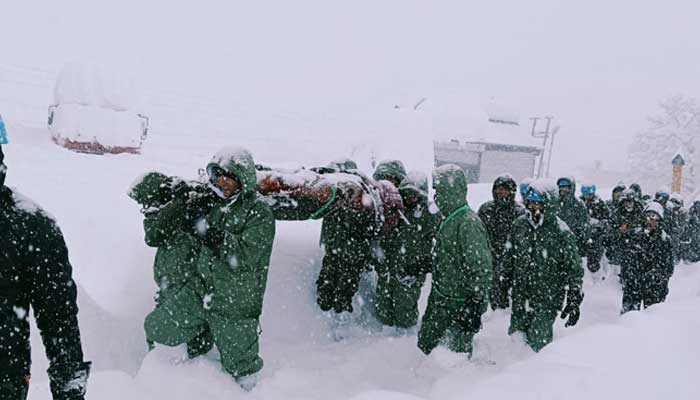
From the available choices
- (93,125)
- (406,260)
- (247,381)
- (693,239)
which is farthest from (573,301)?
(93,125)

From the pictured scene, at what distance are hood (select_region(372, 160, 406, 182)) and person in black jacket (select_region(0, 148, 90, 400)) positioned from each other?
391 cm

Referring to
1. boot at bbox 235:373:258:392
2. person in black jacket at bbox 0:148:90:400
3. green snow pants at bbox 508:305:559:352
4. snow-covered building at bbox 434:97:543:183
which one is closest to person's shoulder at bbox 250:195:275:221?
boot at bbox 235:373:258:392

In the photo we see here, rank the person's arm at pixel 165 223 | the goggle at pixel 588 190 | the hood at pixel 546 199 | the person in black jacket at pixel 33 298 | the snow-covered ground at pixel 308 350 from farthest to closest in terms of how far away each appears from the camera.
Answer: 1. the goggle at pixel 588 190
2. the hood at pixel 546 199
3. the person's arm at pixel 165 223
4. the snow-covered ground at pixel 308 350
5. the person in black jacket at pixel 33 298

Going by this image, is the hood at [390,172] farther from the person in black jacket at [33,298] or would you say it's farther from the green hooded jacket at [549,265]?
the person in black jacket at [33,298]

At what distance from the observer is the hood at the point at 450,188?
4195 mm

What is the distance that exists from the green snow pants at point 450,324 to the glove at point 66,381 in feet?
9.37

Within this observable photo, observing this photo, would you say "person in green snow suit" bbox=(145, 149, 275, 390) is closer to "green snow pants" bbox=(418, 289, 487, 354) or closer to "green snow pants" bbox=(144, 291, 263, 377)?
"green snow pants" bbox=(144, 291, 263, 377)

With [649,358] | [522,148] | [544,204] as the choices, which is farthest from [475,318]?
[522,148]

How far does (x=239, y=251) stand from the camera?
11.6 feet

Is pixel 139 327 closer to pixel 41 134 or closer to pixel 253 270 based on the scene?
pixel 253 270

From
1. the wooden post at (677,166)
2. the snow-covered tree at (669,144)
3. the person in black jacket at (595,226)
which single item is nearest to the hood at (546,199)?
the person in black jacket at (595,226)

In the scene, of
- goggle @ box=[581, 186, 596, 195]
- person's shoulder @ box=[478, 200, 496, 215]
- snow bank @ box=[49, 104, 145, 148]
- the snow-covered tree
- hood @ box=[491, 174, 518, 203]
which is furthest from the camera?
the snow-covered tree

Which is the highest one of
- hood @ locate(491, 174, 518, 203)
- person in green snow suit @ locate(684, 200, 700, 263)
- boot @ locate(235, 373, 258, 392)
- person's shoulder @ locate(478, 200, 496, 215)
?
hood @ locate(491, 174, 518, 203)

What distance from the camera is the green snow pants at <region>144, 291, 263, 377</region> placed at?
363cm
